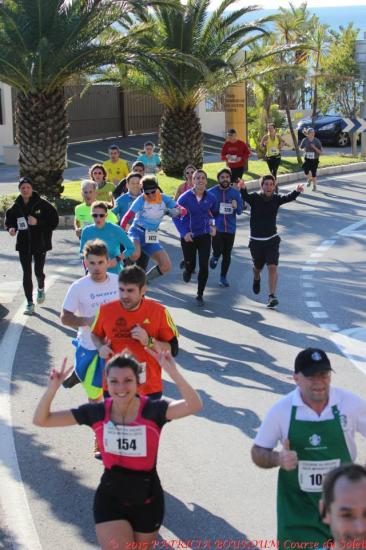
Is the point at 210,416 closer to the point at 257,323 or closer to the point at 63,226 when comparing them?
the point at 257,323

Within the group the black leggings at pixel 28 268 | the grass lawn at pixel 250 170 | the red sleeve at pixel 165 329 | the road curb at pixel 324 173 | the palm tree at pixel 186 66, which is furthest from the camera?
the road curb at pixel 324 173

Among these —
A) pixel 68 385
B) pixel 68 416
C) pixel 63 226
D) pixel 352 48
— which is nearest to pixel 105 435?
pixel 68 416

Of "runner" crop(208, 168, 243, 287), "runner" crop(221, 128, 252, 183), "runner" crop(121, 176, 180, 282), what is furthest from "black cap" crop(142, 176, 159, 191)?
"runner" crop(221, 128, 252, 183)

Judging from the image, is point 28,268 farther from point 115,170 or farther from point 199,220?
point 115,170

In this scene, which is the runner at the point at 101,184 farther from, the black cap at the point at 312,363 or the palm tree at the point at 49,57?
the black cap at the point at 312,363

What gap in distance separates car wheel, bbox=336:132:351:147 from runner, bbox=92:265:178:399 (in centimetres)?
3523

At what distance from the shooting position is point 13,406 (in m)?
9.00

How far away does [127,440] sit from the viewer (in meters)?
5.08

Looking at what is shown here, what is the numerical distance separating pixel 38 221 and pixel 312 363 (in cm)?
855

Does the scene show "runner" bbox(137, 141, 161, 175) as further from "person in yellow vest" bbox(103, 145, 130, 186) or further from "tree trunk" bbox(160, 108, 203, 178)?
"tree trunk" bbox(160, 108, 203, 178)

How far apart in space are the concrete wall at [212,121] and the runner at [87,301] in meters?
37.9

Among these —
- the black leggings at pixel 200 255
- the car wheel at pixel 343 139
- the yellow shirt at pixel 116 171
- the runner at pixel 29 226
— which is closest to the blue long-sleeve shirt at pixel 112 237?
the runner at pixel 29 226

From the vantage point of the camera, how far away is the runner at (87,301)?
7.52 m

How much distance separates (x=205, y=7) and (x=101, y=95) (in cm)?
1703
